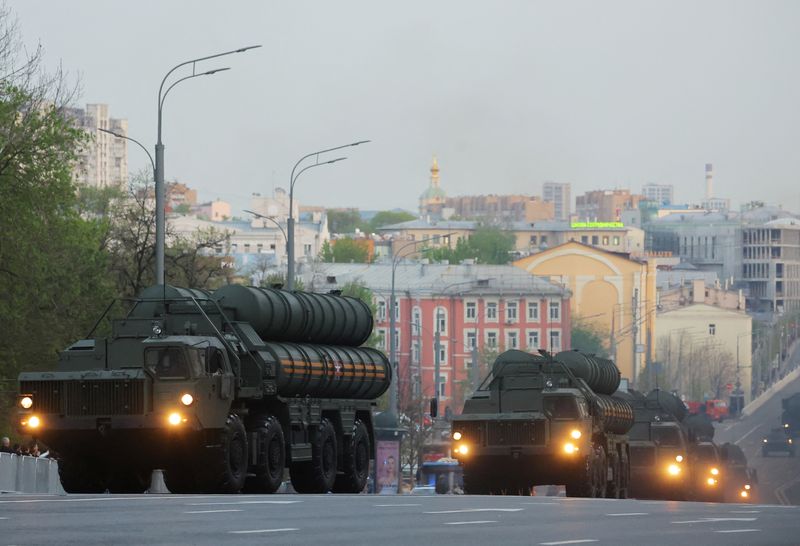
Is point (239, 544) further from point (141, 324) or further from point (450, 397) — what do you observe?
point (450, 397)

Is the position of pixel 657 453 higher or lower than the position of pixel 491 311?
lower

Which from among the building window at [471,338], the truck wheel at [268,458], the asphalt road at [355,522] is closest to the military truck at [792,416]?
the building window at [471,338]

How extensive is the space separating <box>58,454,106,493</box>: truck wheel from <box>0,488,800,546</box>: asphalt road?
4.68 metres

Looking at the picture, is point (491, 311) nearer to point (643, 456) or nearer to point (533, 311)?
point (533, 311)

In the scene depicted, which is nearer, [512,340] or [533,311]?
[512,340]

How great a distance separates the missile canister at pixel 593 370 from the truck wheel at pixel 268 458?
11.9 meters

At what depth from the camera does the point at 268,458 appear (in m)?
30.2

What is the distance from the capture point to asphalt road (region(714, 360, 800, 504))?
4049 inches

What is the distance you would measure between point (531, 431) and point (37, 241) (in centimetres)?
2050

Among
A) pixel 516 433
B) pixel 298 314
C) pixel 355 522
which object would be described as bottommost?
pixel 516 433

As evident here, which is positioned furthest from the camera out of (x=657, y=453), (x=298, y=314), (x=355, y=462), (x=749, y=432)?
(x=749, y=432)

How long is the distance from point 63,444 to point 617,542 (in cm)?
1183

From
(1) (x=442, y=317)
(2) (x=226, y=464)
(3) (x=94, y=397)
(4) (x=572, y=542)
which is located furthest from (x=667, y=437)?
(1) (x=442, y=317)

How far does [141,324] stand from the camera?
29.7 metres
